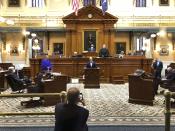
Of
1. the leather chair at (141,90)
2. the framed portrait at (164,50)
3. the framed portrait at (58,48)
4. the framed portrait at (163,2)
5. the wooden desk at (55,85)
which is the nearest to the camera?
the wooden desk at (55,85)

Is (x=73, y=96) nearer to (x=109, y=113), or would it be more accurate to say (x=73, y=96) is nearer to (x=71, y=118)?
(x=71, y=118)

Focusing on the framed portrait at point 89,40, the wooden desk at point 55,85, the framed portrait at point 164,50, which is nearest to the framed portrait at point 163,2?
the framed portrait at point 164,50

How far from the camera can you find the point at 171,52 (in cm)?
3098

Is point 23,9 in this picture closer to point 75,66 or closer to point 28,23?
point 28,23

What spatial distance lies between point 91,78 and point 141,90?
21.7ft

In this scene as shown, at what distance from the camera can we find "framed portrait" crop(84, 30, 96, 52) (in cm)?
2936

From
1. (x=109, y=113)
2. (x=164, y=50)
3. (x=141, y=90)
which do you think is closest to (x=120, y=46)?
(x=164, y=50)

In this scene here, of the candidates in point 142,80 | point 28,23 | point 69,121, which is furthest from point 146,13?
point 69,121

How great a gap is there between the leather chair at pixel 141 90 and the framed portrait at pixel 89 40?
52.2 feet

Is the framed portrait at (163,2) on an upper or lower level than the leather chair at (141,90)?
upper

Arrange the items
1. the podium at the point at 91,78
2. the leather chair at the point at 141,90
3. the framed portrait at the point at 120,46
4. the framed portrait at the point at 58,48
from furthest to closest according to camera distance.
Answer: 1. the framed portrait at the point at 120,46
2. the framed portrait at the point at 58,48
3. the podium at the point at 91,78
4. the leather chair at the point at 141,90

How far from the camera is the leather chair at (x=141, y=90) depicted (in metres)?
13.0

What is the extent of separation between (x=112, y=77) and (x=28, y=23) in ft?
35.2

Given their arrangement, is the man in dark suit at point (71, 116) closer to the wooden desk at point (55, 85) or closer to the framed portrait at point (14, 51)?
the wooden desk at point (55, 85)
